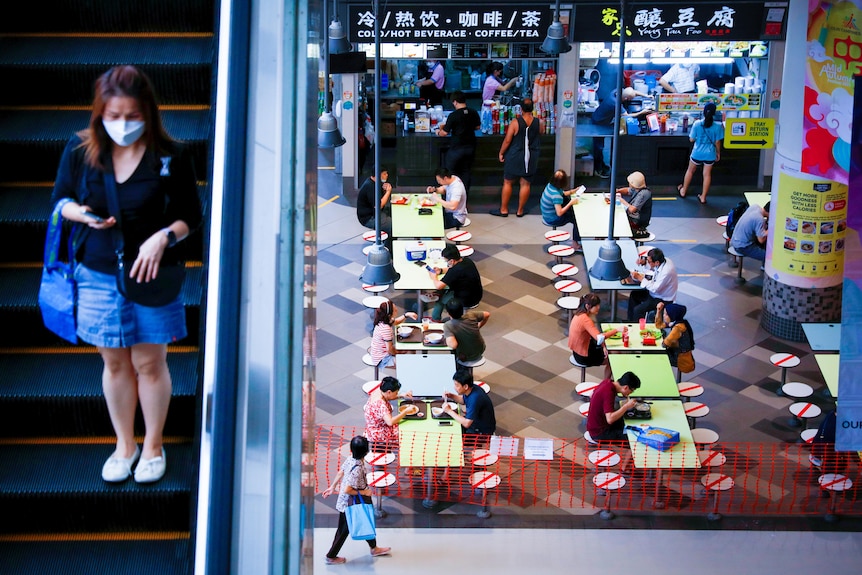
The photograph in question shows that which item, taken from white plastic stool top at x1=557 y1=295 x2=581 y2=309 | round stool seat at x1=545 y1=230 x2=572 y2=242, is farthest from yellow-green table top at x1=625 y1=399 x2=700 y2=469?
round stool seat at x1=545 y1=230 x2=572 y2=242

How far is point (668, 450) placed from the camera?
10.8m

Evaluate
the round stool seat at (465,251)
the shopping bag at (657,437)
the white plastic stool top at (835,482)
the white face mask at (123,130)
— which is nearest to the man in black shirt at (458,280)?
the round stool seat at (465,251)

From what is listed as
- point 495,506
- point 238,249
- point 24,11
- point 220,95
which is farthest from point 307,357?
point 495,506

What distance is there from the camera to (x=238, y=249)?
14.2 ft

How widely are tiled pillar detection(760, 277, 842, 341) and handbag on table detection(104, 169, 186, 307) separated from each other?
10612mm

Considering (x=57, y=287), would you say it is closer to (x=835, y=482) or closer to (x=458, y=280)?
(x=835, y=482)

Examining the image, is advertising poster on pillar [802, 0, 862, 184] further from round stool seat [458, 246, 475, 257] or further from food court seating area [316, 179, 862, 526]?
round stool seat [458, 246, 475, 257]

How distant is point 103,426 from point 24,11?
1.84 m

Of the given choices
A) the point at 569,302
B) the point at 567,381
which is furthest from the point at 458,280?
the point at 567,381

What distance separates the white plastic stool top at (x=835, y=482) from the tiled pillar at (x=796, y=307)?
2.82 m

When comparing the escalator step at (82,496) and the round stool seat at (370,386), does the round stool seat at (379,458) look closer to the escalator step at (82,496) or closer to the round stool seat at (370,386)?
the round stool seat at (370,386)

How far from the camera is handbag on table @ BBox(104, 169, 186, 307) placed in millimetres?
4102

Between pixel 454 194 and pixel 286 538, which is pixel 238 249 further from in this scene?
pixel 454 194

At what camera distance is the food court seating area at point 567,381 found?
11.3 m
